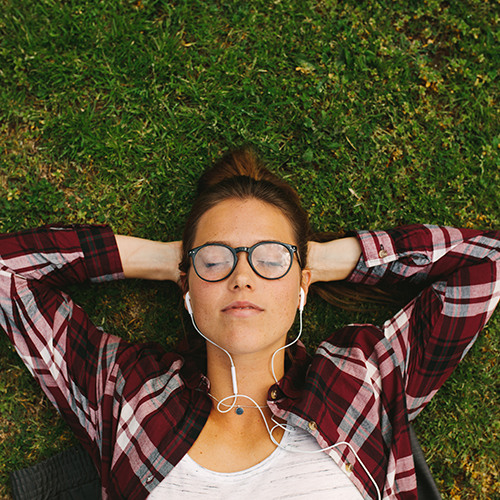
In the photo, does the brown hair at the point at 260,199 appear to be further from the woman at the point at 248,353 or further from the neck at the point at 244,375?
the neck at the point at 244,375

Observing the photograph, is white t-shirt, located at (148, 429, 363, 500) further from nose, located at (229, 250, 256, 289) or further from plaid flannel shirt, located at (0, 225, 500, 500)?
nose, located at (229, 250, 256, 289)

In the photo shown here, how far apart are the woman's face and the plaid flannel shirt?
2.13 ft

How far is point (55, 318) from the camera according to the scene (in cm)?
339

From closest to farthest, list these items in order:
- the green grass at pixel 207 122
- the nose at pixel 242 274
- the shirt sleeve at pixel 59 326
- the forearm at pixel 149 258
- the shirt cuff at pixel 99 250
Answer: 1. the nose at pixel 242 274
2. the shirt sleeve at pixel 59 326
3. the shirt cuff at pixel 99 250
4. the forearm at pixel 149 258
5. the green grass at pixel 207 122

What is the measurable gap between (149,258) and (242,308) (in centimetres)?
118

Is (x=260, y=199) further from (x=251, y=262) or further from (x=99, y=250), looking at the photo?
(x=99, y=250)

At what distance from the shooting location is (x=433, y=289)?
11.5ft

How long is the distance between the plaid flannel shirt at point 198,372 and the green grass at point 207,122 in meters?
0.62

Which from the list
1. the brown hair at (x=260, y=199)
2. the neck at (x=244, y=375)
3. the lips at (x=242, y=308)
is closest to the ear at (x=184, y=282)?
the brown hair at (x=260, y=199)

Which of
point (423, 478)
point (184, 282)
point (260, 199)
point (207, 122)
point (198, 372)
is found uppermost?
point (207, 122)

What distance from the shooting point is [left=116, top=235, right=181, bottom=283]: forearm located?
11.9ft

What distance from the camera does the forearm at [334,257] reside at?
3.67 metres

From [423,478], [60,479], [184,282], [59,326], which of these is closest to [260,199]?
[184,282]

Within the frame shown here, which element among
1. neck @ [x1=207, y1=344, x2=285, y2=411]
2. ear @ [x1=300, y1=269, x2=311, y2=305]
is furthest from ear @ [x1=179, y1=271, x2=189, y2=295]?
ear @ [x1=300, y1=269, x2=311, y2=305]
